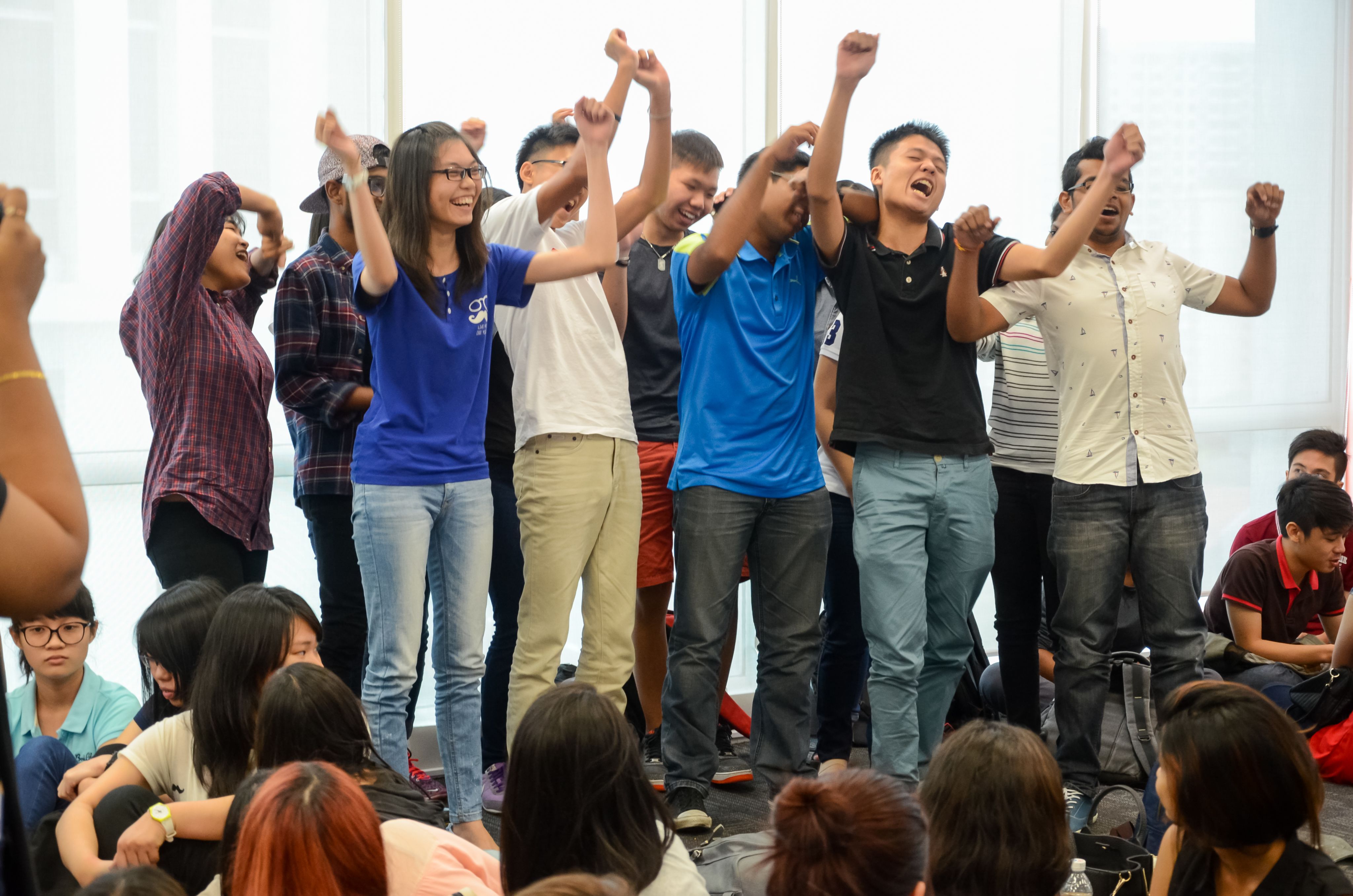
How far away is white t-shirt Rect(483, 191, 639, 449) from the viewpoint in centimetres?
263

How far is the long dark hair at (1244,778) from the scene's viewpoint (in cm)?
159

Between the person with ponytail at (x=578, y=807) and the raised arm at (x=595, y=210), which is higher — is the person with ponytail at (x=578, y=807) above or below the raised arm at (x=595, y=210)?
below

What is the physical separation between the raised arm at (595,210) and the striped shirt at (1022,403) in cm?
125

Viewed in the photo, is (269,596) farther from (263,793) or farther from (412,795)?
(263,793)

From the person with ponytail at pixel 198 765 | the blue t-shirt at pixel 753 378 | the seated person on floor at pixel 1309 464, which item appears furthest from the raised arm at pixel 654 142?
the seated person on floor at pixel 1309 464

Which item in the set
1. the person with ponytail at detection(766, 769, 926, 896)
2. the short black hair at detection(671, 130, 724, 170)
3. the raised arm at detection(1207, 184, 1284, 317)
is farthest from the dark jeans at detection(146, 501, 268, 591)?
the raised arm at detection(1207, 184, 1284, 317)

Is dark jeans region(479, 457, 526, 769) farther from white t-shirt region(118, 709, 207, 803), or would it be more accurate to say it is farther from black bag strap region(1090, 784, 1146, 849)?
black bag strap region(1090, 784, 1146, 849)

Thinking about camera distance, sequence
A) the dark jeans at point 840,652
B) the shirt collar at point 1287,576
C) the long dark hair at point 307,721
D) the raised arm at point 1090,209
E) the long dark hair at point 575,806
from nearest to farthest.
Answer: the long dark hair at point 575,806 → the long dark hair at point 307,721 → the raised arm at point 1090,209 → the dark jeans at point 840,652 → the shirt collar at point 1287,576

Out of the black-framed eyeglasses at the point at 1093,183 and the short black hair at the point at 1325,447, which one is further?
the short black hair at the point at 1325,447

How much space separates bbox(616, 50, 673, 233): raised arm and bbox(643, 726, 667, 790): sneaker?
1.30m

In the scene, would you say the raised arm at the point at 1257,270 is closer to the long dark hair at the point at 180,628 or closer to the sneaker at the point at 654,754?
the sneaker at the point at 654,754

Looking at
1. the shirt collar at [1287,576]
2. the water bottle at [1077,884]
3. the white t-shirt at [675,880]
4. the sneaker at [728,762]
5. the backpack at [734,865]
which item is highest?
the shirt collar at [1287,576]

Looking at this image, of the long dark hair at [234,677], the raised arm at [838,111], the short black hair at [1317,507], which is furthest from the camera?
the short black hair at [1317,507]

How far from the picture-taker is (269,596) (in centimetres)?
199
